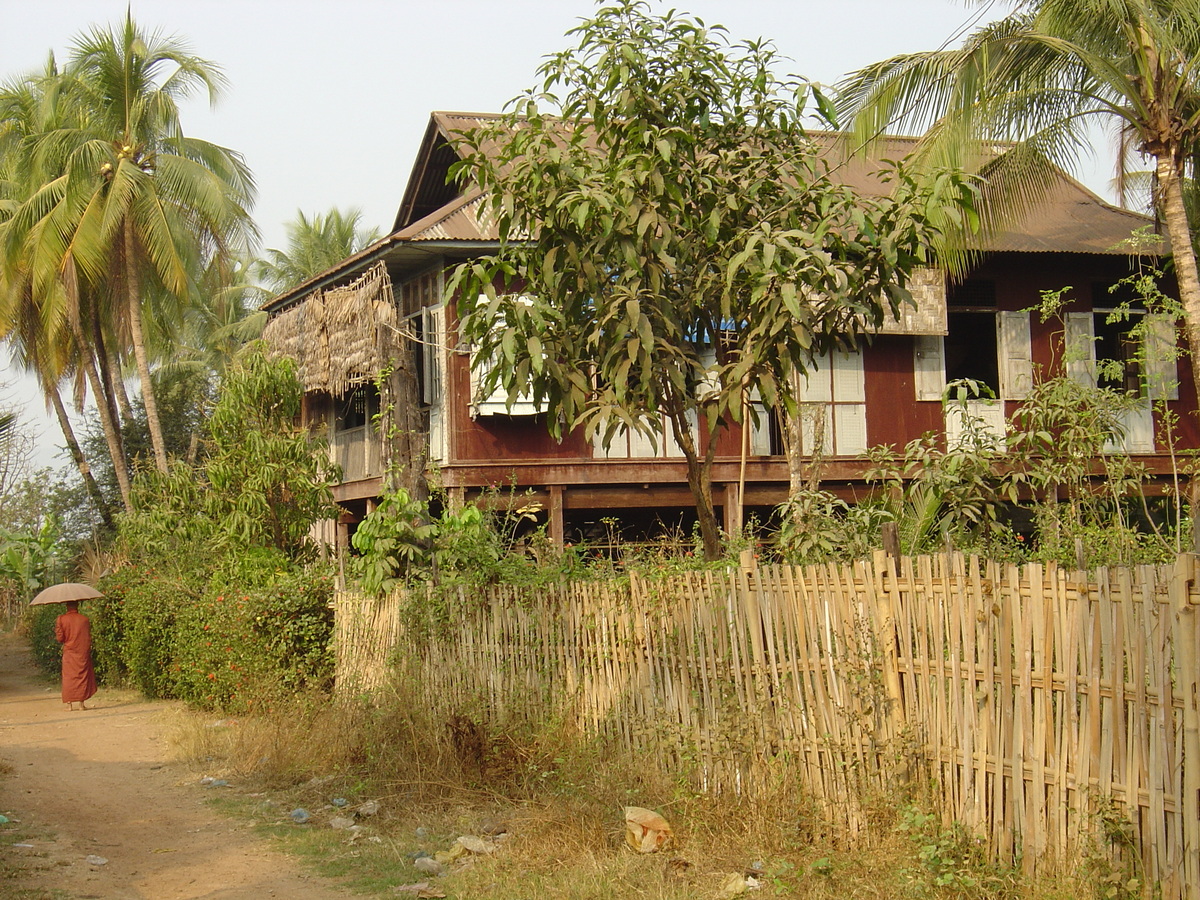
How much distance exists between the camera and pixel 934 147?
11.8 meters

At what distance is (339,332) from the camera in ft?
53.0

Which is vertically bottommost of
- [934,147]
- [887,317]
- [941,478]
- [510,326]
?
[941,478]

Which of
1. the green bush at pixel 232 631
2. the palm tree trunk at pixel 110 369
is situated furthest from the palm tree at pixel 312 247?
the green bush at pixel 232 631

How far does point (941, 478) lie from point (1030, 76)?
5.69 metres

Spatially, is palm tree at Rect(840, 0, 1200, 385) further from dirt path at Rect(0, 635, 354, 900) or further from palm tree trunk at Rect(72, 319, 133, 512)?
palm tree trunk at Rect(72, 319, 133, 512)

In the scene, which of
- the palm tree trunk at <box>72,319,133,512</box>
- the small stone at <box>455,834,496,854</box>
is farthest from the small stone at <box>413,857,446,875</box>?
the palm tree trunk at <box>72,319,133,512</box>

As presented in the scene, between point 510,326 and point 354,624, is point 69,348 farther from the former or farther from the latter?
point 510,326

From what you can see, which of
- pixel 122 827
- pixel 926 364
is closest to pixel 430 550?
pixel 122 827

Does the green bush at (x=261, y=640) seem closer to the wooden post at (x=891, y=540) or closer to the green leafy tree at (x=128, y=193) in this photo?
the wooden post at (x=891, y=540)

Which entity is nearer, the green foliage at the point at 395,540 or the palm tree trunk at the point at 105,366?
the green foliage at the point at 395,540

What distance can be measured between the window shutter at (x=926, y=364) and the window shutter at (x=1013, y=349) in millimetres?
835

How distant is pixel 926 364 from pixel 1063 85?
17.6ft

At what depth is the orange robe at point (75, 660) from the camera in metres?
14.6

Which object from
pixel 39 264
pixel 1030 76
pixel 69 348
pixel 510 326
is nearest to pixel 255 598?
pixel 510 326
